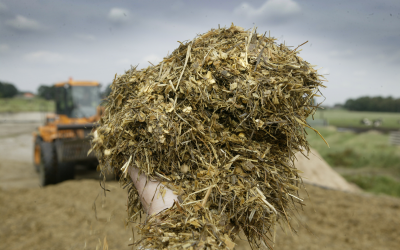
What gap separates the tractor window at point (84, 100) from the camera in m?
9.55

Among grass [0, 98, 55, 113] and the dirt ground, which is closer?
the dirt ground

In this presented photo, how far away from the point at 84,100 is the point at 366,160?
646 inches

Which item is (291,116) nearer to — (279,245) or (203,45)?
(203,45)

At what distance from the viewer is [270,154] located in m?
2.12

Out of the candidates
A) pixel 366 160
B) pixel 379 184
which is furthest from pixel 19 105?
pixel 379 184

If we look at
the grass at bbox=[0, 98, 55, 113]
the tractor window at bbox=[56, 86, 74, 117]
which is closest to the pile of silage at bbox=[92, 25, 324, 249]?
the tractor window at bbox=[56, 86, 74, 117]

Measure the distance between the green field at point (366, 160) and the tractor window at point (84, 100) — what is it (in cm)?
1276

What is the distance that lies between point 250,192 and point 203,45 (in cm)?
126

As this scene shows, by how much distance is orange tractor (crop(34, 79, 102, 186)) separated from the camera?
26.1 feet

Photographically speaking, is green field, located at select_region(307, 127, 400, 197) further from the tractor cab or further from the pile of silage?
the pile of silage

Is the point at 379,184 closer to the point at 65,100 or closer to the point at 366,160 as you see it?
the point at 366,160

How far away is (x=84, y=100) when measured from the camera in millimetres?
9711

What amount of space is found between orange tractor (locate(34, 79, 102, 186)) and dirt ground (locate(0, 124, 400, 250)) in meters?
0.61

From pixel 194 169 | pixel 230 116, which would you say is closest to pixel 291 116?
pixel 230 116
